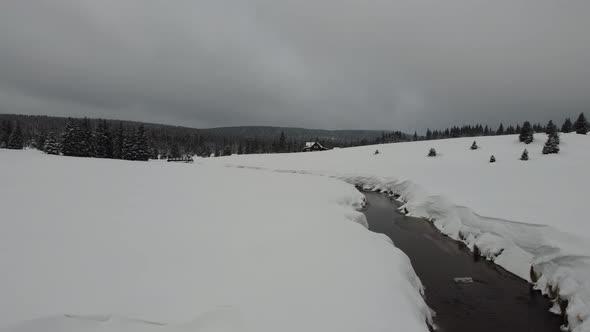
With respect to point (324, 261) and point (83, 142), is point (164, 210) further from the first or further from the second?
point (83, 142)

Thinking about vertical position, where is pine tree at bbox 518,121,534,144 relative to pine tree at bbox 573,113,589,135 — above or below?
below

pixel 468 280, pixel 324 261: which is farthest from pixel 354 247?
pixel 468 280

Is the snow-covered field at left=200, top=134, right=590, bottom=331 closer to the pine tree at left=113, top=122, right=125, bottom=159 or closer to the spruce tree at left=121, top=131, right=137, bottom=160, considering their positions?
the spruce tree at left=121, top=131, right=137, bottom=160

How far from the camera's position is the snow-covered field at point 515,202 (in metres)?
12.0

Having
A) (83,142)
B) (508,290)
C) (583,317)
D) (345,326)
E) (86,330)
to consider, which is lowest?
(508,290)

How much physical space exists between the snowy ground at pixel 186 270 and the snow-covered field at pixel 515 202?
20.5ft

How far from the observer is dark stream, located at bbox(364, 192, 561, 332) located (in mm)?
10805

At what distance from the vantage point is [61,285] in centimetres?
747

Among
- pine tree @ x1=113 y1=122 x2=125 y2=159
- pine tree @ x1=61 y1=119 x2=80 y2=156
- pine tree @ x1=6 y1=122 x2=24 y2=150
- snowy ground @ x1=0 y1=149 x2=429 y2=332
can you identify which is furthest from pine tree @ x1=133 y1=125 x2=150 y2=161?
snowy ground @ x1=0 y1=149 x2=429 y2=332

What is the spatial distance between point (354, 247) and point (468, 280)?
6690 mm

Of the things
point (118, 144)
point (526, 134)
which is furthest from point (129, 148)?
point (526, 134)

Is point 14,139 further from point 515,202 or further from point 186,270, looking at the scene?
point 515,202

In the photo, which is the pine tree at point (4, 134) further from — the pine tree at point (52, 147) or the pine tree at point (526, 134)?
the pine tree at point (526, 134)

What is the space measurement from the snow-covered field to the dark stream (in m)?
0.85
